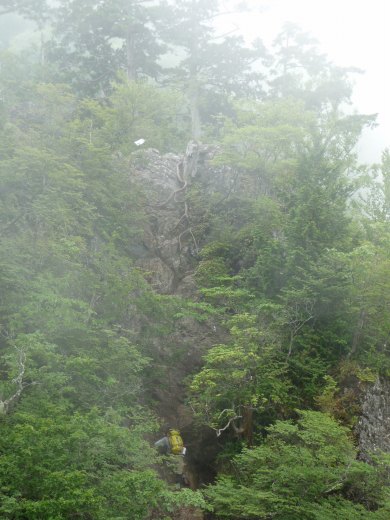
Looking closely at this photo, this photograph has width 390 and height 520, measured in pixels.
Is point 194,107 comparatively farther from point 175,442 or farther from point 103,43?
point 175,442

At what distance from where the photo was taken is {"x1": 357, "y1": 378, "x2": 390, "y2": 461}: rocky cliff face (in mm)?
13086

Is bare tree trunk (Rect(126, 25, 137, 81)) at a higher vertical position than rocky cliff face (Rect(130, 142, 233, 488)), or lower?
higher

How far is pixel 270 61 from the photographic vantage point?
2977 cm

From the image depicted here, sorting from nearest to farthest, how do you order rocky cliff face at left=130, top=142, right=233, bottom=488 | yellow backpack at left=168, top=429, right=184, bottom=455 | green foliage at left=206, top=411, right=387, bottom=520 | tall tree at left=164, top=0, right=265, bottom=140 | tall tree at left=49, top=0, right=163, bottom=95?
1. green foliage at left=206, top=411, right=387, bottom=520
2. yellow backpack at left=168, top=429, right=184, bottom=455
3. rocky cliff face at left=130, top=142, right=233, bottom=488
4. tall tree at left=49, top=0, right=163, bottom=95
5. tall tree at left=164, top=0, right=265, bottom=140

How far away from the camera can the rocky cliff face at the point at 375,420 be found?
1309 centimetres

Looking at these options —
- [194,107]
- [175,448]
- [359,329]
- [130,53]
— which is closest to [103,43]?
[130,53]

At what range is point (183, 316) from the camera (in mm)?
15633

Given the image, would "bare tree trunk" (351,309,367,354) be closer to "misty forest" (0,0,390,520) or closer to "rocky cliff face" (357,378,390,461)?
"misty forest" (0,0,390,520)

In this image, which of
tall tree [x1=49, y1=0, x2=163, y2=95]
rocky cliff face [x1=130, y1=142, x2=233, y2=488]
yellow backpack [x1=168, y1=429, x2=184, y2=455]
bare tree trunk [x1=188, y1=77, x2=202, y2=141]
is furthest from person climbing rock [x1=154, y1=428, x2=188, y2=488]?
tall tree [x1=49, y1=0, x2=163, y2=95]

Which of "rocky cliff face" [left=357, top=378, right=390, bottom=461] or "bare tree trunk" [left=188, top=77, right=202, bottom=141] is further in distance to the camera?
"bare tree trunk" [left=188, top=77, right=202, bottom=141]

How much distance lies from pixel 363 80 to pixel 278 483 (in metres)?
77.7

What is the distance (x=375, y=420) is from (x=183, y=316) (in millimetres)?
6383

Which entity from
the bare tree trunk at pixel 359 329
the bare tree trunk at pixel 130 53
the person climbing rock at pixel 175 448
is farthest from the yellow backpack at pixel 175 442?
the bare tree trunk at pixel 130 53

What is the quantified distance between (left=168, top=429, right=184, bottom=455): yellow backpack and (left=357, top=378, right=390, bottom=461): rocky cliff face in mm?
4902
